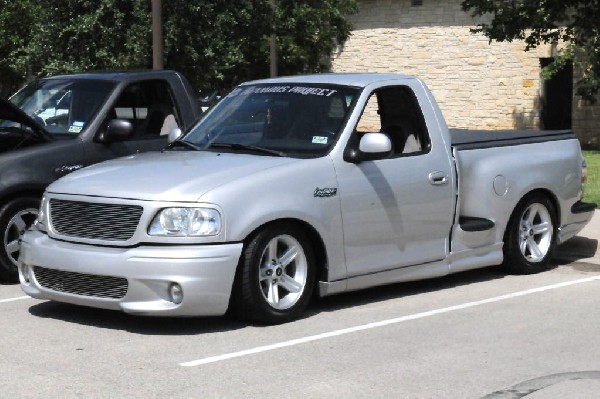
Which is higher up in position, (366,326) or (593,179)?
(366,326)

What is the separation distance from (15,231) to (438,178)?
358 cm

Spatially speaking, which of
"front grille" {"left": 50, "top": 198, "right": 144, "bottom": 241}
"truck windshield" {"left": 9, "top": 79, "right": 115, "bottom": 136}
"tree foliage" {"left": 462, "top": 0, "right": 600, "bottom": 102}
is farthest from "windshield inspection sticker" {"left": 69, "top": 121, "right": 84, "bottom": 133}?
"tree foliage" {"left": 462, "top": 0, "right": 600, "bottom": 102}

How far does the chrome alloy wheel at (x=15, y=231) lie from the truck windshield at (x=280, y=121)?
5.25 ft

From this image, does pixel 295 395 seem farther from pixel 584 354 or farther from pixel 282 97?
pixel 282 97

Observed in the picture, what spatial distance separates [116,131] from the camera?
410 inches

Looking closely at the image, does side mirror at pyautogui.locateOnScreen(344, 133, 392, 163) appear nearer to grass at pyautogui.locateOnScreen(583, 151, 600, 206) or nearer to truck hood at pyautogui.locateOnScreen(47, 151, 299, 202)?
truck hood at pyautogui.locateOnScreen(47, 151, 299, 202)

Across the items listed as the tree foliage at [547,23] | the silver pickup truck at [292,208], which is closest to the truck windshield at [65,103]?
the silver pickup truck at [292,208]

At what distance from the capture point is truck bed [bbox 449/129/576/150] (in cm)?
1019

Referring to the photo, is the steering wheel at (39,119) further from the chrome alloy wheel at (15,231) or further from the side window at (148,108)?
the chrome alloy wheel at (15,231)

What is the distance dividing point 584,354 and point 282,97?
3.26 metres

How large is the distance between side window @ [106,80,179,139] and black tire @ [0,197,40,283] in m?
1.34

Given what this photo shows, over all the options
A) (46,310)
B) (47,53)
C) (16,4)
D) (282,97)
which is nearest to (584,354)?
(282,97)

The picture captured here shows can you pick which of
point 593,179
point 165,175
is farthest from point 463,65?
point 165,175

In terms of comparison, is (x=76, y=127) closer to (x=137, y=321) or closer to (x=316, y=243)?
(x=137, y=321)
